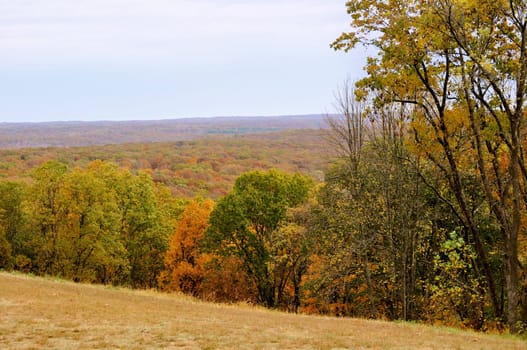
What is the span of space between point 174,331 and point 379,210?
1665 centimetres

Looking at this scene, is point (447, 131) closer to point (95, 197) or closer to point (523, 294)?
point (523, 294)

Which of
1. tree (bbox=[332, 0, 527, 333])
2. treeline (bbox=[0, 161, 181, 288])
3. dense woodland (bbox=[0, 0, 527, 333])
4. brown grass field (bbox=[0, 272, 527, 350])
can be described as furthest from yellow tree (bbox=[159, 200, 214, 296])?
tree (bbox=[332, 0, 527, 333])

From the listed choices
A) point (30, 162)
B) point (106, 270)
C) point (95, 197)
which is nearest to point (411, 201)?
point (95, 197)

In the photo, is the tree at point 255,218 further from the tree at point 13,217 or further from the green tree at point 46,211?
the tree at point 13,217

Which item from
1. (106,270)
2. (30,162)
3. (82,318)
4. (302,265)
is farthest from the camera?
(30,162)

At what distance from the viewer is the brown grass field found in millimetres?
12047

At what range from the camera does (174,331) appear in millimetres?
13523

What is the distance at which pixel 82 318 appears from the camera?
1489 cm

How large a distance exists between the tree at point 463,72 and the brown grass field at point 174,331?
4540 mm

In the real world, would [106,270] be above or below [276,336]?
below

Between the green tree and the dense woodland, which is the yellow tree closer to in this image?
the dense woodland

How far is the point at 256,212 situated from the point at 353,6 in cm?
2434

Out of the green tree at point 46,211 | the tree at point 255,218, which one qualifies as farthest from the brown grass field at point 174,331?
the green tree at point 46,211

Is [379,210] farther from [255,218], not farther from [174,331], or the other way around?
[174,331]
